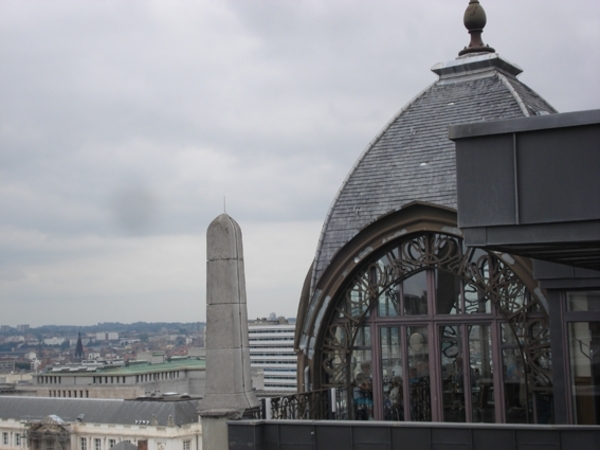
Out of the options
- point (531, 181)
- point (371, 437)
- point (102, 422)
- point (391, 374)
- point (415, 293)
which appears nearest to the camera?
point (531, 181)

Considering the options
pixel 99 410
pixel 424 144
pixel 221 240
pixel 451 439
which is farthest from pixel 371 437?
pixel 99 410

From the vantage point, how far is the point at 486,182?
12.3 metres

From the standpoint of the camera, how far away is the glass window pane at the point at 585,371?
17.9 metres

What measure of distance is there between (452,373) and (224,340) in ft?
15.8

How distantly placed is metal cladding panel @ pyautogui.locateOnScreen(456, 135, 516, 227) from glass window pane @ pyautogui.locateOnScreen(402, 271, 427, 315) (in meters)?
8.36

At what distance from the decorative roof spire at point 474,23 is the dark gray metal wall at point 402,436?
31.5ft

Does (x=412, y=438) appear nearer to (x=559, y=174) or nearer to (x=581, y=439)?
(x=581, y=439)

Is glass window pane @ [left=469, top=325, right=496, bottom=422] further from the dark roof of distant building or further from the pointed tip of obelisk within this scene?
the dark roof of distant building

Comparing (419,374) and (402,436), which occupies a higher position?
(419,374)

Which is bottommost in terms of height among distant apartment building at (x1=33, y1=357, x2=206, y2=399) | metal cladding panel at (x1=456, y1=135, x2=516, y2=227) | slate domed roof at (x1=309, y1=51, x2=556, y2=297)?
distant apartment building at (x1=33, y1=357, x2=206, y2=399)

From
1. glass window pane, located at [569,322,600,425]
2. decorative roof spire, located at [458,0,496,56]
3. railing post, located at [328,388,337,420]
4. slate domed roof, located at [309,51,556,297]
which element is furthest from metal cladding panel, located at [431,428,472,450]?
decorative roof spire, located at [458,0,496,56]

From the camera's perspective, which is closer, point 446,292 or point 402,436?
point 402,436

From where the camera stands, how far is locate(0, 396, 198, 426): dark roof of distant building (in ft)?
390

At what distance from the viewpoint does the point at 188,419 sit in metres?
119
